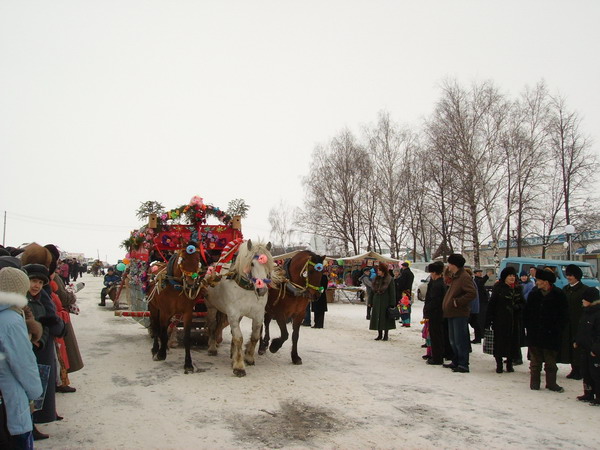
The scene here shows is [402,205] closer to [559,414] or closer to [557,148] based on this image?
[557,148]

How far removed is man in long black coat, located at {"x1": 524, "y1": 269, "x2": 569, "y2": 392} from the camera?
6680 mm

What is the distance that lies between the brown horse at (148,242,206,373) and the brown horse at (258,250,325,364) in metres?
1.37

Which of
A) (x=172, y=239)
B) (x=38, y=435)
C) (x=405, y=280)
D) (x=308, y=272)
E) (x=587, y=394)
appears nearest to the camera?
Result: (x=38, y=435)

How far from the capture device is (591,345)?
19.6 feet

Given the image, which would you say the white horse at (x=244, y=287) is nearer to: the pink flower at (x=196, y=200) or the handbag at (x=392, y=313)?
the pink flower at (x=196, y=200)

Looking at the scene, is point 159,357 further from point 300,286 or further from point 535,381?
point 535,381

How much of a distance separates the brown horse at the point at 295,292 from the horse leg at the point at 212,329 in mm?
1084

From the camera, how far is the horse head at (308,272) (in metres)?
8.44

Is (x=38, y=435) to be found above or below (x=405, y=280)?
below

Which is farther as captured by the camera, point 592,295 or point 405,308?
point 405,308

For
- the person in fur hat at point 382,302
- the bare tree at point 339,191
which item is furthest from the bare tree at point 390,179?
the person in fur hat at point 382,302

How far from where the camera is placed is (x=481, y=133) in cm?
2753

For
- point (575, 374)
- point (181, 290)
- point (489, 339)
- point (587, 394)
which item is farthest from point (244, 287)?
point (575, 374)

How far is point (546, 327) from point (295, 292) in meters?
3.76
